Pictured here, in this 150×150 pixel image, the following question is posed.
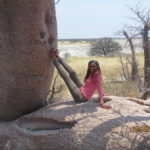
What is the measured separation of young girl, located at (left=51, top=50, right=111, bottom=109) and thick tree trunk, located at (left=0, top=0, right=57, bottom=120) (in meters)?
0.13

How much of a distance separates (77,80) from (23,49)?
86 cm

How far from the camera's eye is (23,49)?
5.15m

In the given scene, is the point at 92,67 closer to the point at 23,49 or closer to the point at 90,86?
the point at 90,86

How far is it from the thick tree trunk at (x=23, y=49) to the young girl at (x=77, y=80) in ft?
0.44

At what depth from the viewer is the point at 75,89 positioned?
211 inches

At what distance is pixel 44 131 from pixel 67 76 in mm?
781

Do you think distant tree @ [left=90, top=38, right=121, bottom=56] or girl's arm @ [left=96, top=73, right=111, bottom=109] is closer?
girl's arm @ [left=96, top=73, right=111, bottom=109]

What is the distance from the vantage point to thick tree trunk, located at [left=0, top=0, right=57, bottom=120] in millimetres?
5125

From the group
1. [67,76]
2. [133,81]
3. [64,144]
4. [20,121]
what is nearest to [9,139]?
[20,121]

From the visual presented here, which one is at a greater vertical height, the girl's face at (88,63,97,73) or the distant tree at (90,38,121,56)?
the girl's face at (88,63,97,73)
